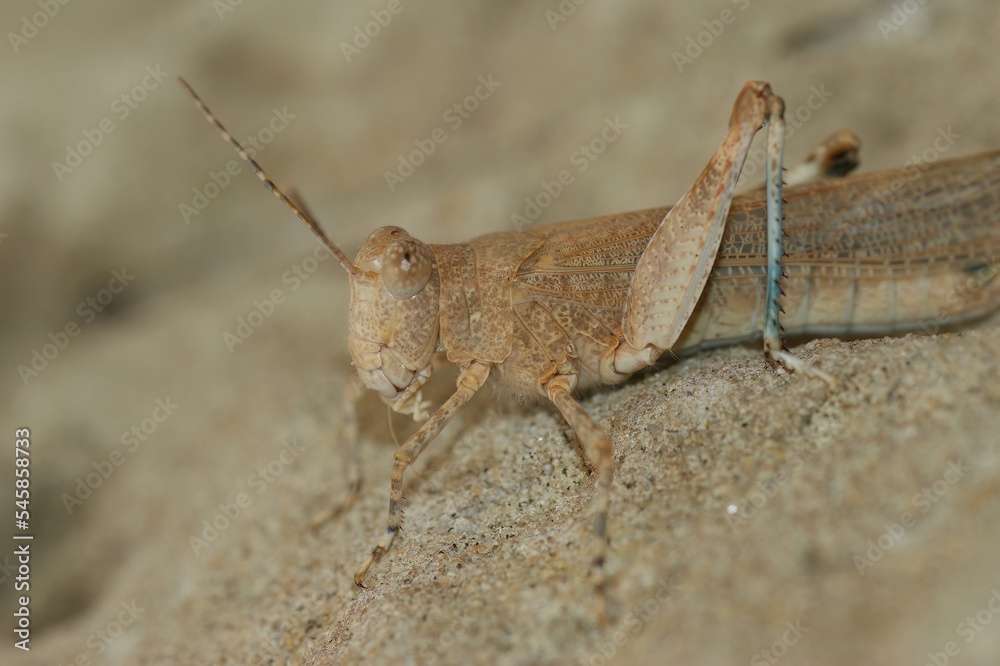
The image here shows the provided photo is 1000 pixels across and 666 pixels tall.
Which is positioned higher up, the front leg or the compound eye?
the compound eye

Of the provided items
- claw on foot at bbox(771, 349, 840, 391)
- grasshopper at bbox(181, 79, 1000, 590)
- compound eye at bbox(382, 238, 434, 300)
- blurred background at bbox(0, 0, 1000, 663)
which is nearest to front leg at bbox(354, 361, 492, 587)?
grasshopper at bbox(181, 79, 1000, 590)

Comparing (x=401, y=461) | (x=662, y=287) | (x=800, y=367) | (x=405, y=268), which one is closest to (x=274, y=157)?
(x=405, y=268)

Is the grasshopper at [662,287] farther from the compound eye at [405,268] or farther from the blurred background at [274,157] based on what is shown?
the blurred background at [274,157]

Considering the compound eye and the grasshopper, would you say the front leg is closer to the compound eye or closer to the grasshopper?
the grasshopper

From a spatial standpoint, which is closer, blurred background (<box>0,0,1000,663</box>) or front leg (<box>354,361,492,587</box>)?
front leg (<box>354,361,492,587</box>)

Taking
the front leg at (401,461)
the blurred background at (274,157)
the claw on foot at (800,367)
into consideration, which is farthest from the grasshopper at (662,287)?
the blurred background at (274,157)

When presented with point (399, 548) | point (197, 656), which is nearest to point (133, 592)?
point (197, 656)

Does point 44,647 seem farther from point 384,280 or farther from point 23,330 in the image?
point 23,330
